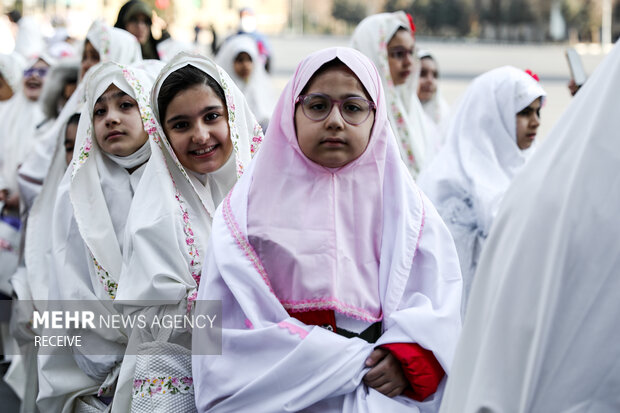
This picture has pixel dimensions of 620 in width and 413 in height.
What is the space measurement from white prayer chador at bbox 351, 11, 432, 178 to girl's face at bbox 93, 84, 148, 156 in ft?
7.14

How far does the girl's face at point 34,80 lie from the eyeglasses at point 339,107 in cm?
479

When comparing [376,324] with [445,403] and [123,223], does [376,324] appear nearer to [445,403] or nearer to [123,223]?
[445,403]

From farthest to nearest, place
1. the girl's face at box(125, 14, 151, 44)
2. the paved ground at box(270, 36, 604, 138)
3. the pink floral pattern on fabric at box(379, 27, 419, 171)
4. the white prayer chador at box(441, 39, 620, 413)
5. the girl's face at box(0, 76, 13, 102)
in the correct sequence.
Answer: the paved ground at box(270, 36, 604, 138) < the girl's face at box(0, 76, 13, 102) < the girl's face at box(125, 14, 151, 44) < the pink floral pattern on fabric at box(379, 27, 419, 171) < the white prayer chador at box(441, 39, 620, 413)

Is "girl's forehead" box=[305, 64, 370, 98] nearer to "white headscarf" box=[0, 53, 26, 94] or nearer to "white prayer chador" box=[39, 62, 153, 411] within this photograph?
"white prayer chador" box=[39, 62, 153, 411]

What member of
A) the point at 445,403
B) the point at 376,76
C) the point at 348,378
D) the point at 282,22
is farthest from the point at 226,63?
the point at 282,22

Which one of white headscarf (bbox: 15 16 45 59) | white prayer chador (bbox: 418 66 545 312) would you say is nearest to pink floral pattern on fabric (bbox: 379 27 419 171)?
white prayer chador (bbox: 418 66 545 312)

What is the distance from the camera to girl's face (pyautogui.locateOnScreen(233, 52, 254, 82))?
791cm

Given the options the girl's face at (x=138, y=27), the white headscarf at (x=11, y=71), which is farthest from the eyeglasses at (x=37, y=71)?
the girl's face at (x=138, y=27)

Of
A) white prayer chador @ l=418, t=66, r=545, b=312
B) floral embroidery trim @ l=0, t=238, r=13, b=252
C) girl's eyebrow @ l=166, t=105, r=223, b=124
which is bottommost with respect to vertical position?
floral embroidery trim @ l=0, t=238, r=13, b=252

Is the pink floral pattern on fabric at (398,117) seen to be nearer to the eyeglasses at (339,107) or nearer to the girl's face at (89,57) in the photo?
the girl's face at (89,57)

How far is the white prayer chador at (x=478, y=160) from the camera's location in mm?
4156

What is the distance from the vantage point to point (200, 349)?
2.39 metres

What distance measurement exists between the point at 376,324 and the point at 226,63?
5.98 meters

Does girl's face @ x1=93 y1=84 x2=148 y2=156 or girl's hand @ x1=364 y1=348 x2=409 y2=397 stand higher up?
girl's face @ x1=93 y1=84 x2=148 y2=156
